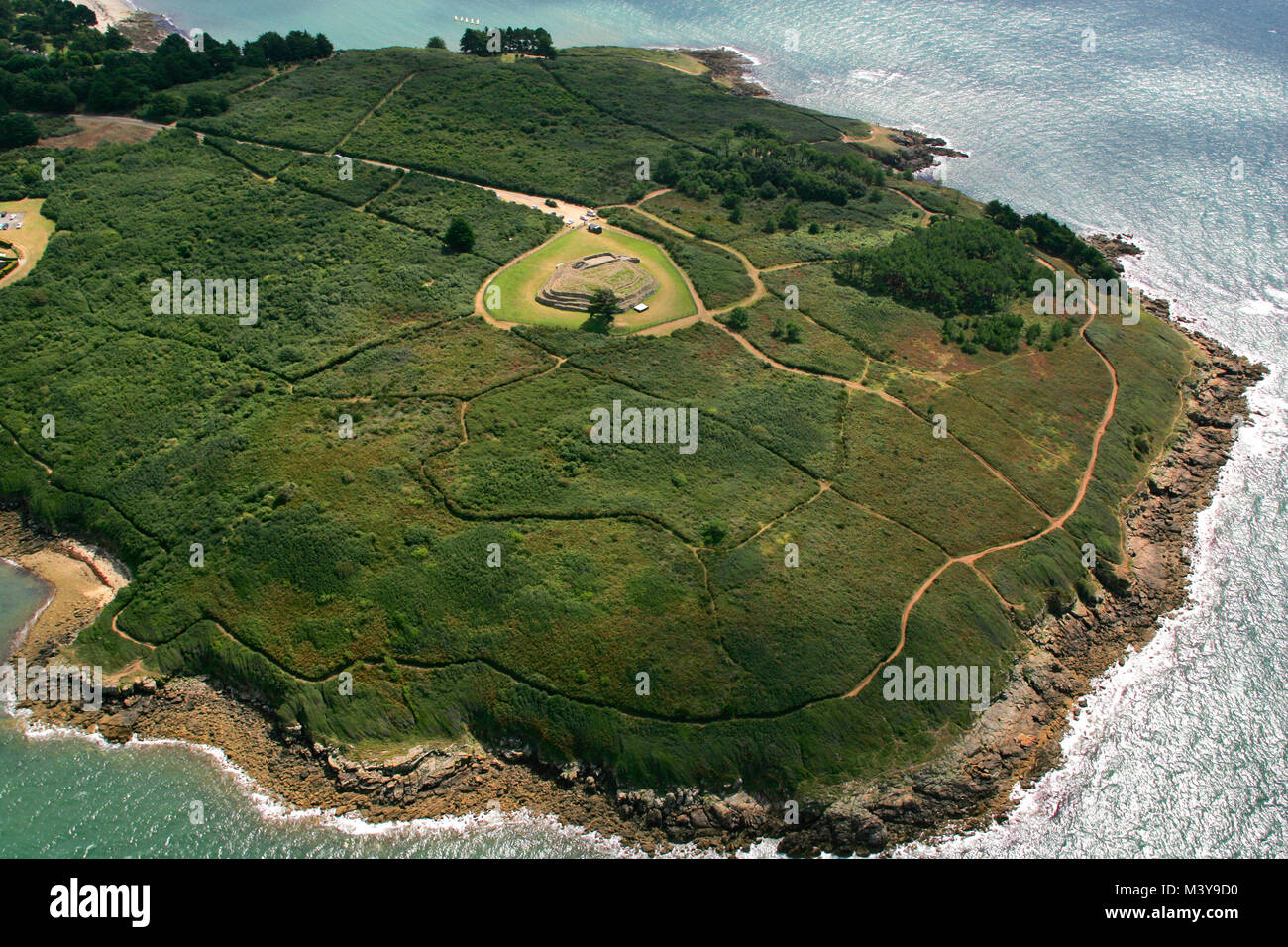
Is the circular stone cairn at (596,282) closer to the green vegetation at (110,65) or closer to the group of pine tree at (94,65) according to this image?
the group of pine tree at (94,65)

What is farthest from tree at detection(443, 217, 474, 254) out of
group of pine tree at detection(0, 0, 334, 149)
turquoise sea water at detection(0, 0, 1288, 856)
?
turquoise sea water at detection(0, 0, 1288, 856)

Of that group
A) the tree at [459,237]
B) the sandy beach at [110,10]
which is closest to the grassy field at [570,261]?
the tree at [459,237]

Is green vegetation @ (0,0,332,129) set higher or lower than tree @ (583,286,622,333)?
higher

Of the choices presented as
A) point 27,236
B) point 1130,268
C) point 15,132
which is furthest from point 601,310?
point 15,132

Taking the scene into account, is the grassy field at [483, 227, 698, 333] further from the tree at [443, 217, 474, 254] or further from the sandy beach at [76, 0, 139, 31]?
the sandy beach at [76, 0, 139, 31]

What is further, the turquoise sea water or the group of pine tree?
the group of pine tree

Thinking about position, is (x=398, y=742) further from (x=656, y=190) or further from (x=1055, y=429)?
(x=656, y=190)

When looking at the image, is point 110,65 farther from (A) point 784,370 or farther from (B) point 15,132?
(A) point 784,370
